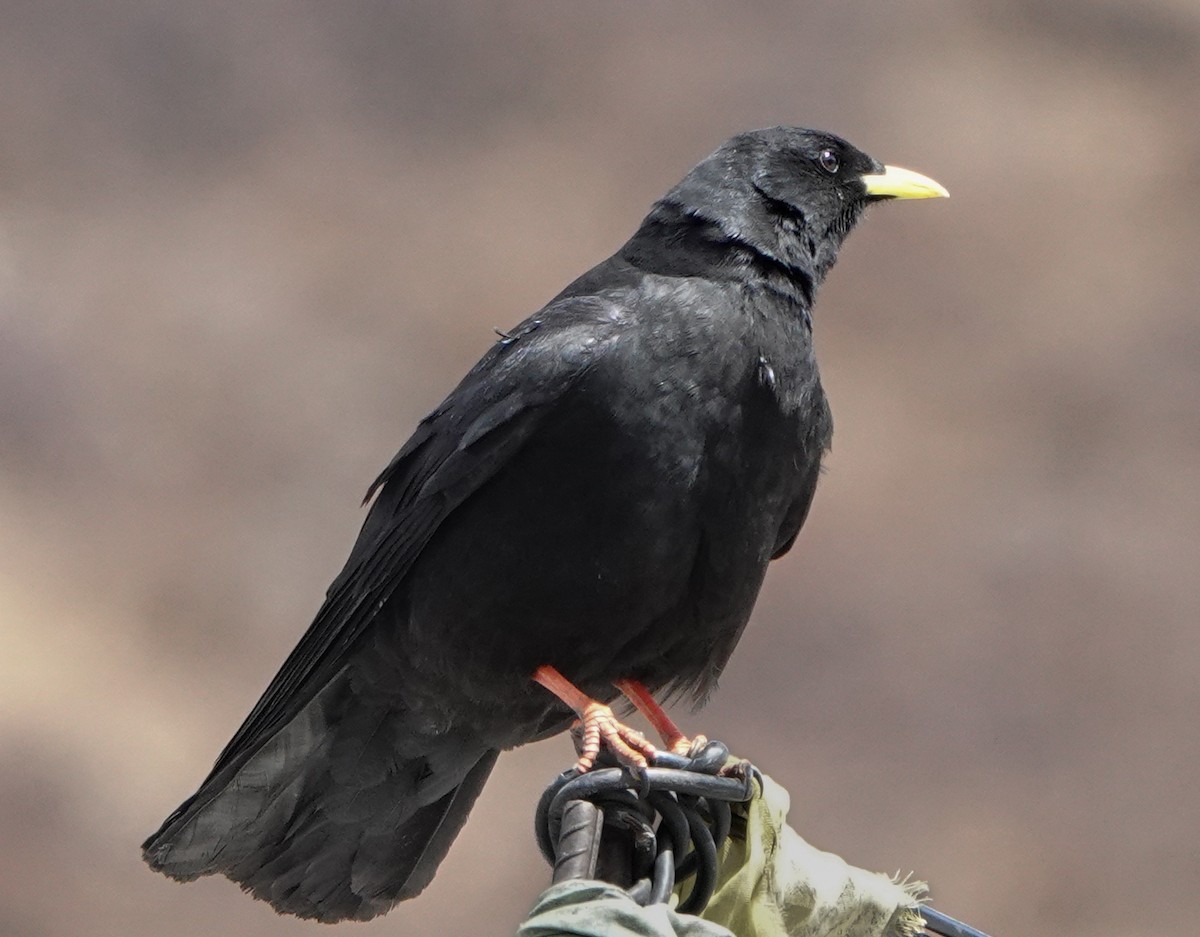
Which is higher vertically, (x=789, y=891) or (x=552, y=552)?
(x=552, y=552)

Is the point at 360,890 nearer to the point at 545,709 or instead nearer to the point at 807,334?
the point at 545,709

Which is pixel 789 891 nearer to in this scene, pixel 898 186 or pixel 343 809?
pixel 343 809

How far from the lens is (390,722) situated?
187 inches

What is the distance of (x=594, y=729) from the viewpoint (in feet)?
12.7

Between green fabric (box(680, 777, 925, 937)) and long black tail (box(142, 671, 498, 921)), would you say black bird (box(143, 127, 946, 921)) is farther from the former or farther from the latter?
green fabric (box(680, 777, 925, 937))

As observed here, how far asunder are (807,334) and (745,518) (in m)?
0.56

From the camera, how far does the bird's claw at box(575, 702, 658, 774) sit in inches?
140

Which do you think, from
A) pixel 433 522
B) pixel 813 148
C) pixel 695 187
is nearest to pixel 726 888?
pixel 433 522

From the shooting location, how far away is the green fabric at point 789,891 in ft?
9.41

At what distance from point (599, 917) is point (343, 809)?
251cm

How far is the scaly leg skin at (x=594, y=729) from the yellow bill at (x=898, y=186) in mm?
1865

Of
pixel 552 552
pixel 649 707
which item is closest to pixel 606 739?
pixel 552 552

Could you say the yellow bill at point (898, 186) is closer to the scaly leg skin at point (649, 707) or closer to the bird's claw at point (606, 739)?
the scaly leg skin at point (649, 707)

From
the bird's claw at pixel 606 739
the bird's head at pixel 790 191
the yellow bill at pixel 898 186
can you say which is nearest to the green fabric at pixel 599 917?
the bird's claw at pixel 606 739
